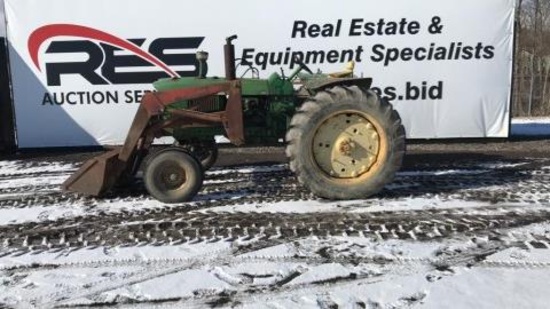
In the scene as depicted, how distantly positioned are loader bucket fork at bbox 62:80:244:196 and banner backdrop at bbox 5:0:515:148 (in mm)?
4079

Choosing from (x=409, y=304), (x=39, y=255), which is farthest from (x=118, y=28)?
(x=409, y=304)

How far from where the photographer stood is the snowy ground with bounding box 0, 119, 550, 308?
3.71 m

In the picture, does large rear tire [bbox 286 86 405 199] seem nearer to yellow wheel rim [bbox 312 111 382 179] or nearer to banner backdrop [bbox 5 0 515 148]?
yellow wheel rim [bbox 312 111 382 179]

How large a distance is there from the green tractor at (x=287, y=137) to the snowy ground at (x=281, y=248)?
0.76 ft

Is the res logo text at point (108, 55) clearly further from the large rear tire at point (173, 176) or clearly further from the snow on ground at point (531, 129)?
the snow on ground at point (531, 129)

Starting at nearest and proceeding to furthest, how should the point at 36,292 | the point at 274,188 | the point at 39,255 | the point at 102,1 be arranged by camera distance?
the point at 36,292, the point at 39,255, the point at 274,188, the point at 102,1

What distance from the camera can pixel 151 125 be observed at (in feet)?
20.2

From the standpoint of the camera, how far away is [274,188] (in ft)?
22.4

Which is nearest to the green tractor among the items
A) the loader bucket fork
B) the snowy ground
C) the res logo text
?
the loader bucket fork

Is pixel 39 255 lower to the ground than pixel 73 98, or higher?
lower

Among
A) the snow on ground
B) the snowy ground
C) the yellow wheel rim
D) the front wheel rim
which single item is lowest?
the snowy ground

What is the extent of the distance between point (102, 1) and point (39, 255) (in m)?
6.46

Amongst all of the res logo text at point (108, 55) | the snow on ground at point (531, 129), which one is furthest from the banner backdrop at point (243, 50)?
the snow on ground at point (531, 129)

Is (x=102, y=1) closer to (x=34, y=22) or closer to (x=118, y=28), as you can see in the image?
(x=118, y=28)
